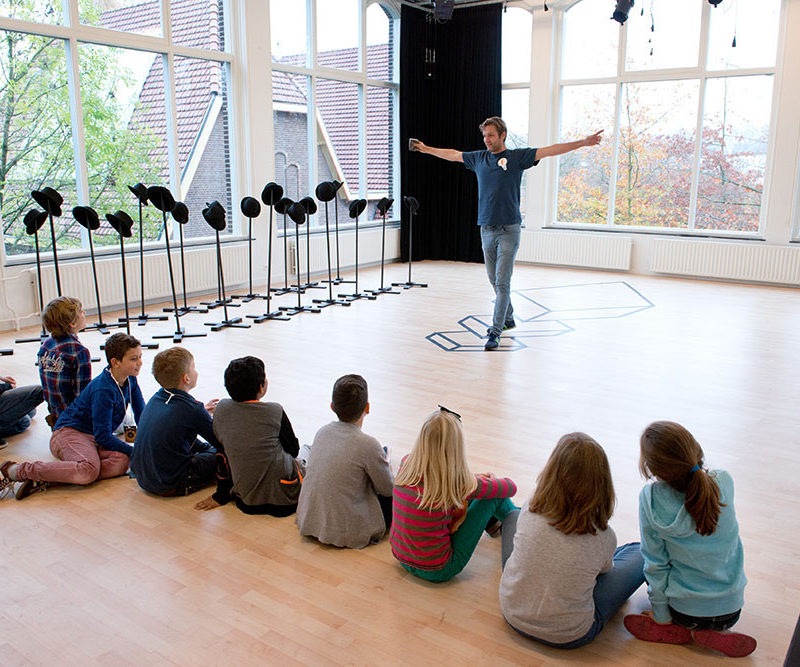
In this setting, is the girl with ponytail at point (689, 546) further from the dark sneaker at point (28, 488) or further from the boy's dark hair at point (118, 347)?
the dark sneaker at point (28, 488)

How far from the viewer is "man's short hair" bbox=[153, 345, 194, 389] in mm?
2943

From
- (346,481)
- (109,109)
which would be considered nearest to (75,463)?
(346,481)

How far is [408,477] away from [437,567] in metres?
0.33

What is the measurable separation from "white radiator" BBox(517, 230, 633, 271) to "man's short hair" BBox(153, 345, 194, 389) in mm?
7600

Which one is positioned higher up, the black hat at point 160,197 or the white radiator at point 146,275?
the black hat at point 160,197

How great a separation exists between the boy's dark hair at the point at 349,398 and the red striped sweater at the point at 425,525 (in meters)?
0.38

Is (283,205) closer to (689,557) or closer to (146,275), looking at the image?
(146,275)

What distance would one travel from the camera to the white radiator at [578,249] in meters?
9.50

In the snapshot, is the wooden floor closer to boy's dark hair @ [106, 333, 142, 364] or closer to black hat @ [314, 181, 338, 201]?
boy's dark hair @ [106, 333, 142, 364]

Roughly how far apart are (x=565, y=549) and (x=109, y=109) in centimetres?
653

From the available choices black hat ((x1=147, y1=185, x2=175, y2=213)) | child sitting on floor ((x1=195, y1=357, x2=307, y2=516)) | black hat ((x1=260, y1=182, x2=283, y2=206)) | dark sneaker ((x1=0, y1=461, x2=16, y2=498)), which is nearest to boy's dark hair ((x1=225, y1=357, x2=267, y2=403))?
child sitting on floor ((x1=195, y1=357, x2=307, y2=516))

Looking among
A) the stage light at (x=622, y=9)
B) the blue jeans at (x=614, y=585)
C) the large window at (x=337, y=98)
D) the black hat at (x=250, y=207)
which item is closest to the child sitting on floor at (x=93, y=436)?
the blue jeans at (x=614, y=585)

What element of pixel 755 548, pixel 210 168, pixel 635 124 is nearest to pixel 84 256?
pixel 210 168

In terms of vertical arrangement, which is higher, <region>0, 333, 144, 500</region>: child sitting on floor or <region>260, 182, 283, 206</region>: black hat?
<region>260, 182, 283, 206</region>: black hat
